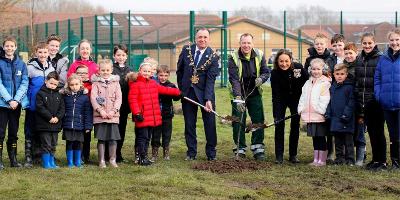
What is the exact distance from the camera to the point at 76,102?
9.06m

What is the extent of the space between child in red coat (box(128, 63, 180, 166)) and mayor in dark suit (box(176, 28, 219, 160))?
1.90 feet

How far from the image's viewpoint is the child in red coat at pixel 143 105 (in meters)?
9.27

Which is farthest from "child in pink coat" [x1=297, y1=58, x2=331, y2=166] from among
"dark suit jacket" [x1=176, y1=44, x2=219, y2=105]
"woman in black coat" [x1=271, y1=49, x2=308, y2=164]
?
"dark suit jacket" [x1=176, y1=44, x2=219, y2=105]

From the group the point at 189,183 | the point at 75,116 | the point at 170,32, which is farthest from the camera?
the point at 170,32

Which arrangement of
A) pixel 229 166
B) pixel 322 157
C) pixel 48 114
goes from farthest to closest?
pixel 322 157, pixel 229 166, pixel 48 114

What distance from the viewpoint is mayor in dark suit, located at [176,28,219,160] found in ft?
31.9

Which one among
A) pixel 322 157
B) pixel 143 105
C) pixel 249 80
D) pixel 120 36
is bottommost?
pixel 322 157

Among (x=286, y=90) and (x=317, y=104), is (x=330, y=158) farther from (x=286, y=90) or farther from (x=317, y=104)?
(x=286, y=90)

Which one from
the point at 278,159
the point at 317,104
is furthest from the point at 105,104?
the point at 317,104

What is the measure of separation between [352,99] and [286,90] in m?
1.04

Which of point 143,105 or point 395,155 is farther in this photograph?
point 143,105

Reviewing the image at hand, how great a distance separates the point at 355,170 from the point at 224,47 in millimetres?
14252

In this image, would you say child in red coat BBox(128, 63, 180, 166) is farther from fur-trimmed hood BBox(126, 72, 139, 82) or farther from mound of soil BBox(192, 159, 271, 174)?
mound of soil BBox(192, 159, 271, 174)

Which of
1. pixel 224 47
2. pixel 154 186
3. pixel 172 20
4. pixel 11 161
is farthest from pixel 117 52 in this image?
pixel 172 20
